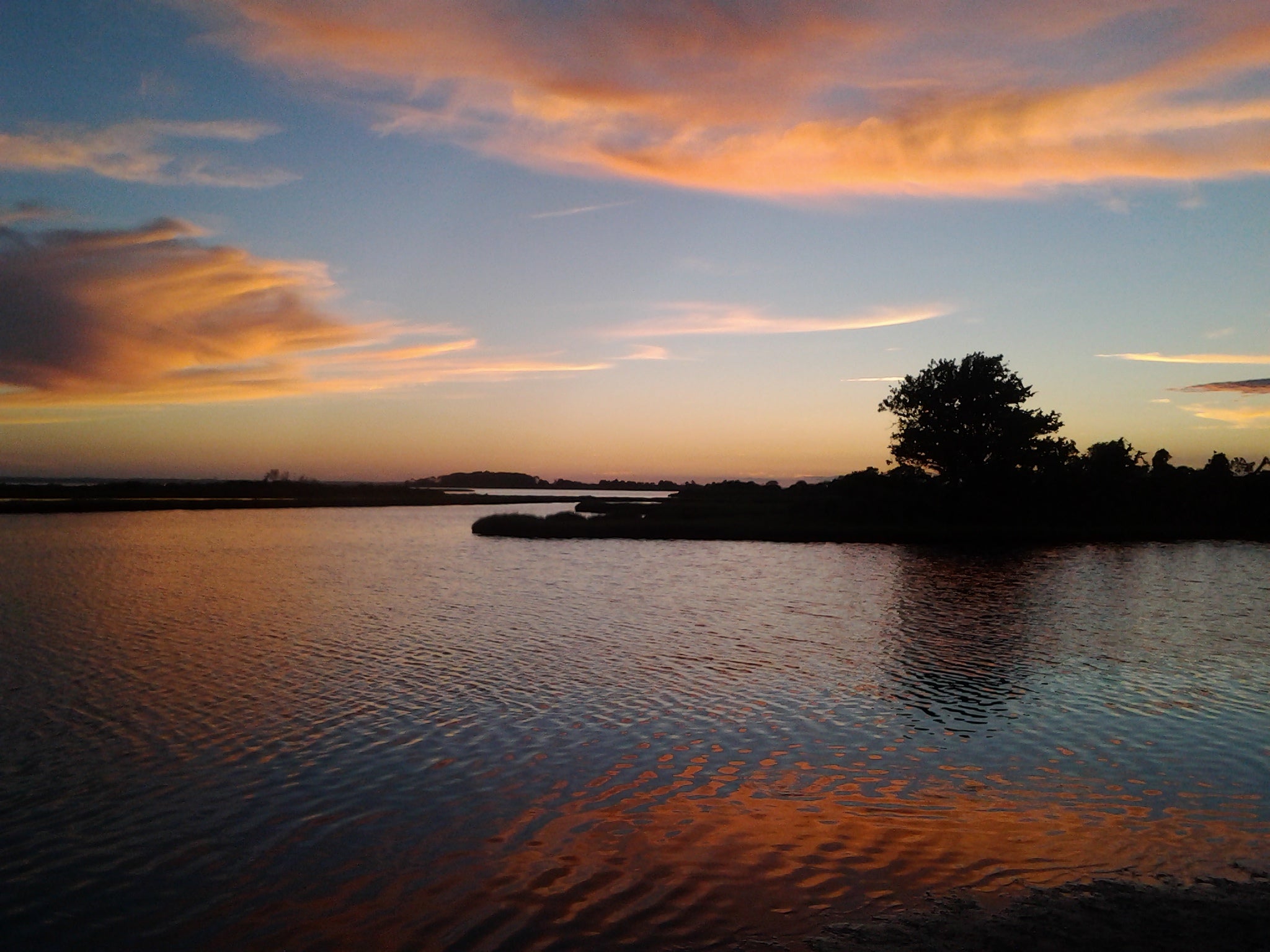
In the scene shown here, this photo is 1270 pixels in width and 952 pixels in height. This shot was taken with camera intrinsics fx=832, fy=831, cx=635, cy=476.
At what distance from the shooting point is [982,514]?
78812 mm

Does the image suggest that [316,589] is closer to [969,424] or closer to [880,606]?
[880,606]

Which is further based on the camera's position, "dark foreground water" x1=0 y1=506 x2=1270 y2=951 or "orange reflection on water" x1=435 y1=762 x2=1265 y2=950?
"dark foreground water" x1=0 y1=506 x2=1270 y2=951

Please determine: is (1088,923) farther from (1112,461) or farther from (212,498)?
(212,498)

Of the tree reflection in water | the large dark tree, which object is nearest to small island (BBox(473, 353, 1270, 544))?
the large dark tree

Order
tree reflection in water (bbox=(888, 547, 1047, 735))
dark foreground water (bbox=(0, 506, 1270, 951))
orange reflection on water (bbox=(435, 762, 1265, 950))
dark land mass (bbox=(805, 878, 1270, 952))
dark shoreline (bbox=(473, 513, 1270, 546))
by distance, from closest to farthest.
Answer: dark land mass (bbox=(805, 878, 1270, 952))
orange reflection on water (bbox=(435, 762, 1265, 950))
dark foreground water (bbox=(0, 506, 1270, 951))
tree reflection in water (bbox=(888, 547, 1047, 735))
dark shoreline (bbox=(473, 513, 1270, 546))

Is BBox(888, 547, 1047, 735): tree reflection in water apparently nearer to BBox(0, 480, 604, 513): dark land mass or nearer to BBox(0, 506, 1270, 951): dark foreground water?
BBox(0, 506, 1270, 951): dark foreground water

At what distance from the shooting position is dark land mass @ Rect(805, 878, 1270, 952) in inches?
299

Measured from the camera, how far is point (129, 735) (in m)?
14.8

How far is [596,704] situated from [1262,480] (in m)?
97.1

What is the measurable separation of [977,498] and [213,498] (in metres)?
124

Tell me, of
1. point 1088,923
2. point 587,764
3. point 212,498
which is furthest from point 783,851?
point 212,498

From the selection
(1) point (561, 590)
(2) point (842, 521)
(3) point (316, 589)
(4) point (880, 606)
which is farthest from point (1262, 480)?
(3) point (316, 589)

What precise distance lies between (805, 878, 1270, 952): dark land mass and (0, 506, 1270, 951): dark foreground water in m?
0.46

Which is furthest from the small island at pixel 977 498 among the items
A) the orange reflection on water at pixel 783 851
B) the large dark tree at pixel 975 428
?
the orange reflection on water at pixel 783 851
